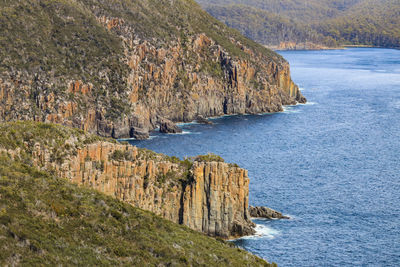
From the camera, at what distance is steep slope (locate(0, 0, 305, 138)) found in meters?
155

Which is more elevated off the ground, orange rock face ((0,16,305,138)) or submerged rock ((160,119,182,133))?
orange rock face ((0,16,305,138))

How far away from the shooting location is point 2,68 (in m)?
154

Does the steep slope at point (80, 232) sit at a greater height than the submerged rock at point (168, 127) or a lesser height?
greater

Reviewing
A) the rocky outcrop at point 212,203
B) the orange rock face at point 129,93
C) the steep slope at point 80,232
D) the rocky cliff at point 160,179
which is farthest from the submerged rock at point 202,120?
the steep slope at point 80,232

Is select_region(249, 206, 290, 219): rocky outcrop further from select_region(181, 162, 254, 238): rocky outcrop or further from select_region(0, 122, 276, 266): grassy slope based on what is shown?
select_region(0, 122, 276, 266): grassy slope

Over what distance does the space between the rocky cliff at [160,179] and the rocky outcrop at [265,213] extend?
5176 mm

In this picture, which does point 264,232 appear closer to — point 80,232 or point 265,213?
point 265,213

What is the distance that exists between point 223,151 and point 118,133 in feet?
96.6

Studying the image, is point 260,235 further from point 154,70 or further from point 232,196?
point 154,70

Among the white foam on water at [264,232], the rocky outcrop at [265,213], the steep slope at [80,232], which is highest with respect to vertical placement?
the steep slope at [80,232]

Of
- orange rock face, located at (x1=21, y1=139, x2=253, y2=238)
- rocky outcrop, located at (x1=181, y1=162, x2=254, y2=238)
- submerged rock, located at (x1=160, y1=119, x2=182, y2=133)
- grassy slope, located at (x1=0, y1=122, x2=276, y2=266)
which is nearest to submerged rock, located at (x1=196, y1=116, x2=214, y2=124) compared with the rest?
submerged rock, located at (x1=160, y1=119, x2=182, y2=133)

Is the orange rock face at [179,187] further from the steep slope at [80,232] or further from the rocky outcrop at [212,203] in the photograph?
the steep slope at [80,232]

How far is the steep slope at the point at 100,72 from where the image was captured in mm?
154875

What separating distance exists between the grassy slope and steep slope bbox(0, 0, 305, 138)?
85300 mm
